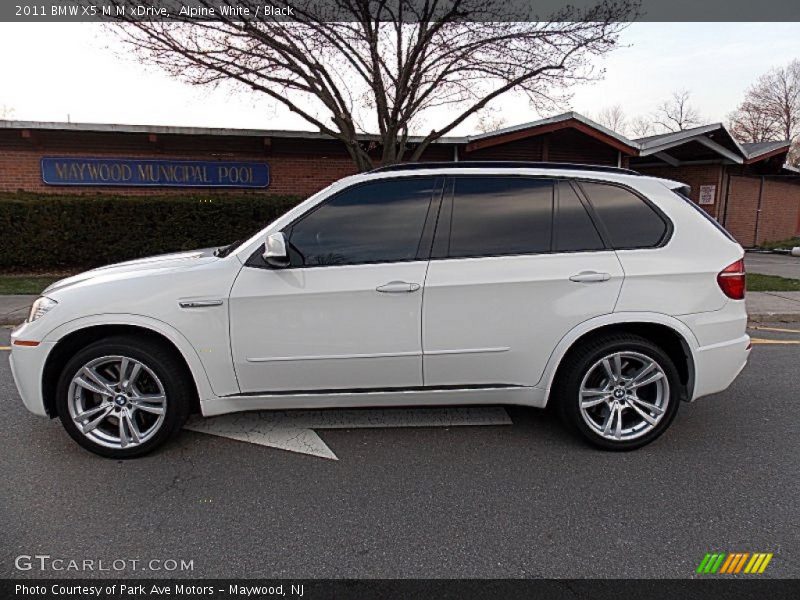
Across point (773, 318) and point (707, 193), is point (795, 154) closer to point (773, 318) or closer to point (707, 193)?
point (707, 193)

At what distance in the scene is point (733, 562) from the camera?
2107 millimetres

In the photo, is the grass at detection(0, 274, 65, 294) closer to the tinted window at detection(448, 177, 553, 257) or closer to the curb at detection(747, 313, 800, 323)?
the tinted window at detection(448, 177, 553, 257)

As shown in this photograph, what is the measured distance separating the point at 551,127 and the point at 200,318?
1142 cm

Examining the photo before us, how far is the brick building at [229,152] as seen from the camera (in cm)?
1119

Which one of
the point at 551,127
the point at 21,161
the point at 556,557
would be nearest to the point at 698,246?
the point at 556,557

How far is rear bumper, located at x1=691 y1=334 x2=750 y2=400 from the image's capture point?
9.93ft

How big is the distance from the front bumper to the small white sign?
17.7 meters

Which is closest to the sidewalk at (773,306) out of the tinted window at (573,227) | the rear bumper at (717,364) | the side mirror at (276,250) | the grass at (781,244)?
the rear bumper at (717,364)

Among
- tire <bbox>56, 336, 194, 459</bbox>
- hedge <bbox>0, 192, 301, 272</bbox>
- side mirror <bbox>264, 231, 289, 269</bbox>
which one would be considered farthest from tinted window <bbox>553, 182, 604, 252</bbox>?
hedge <bbox>0, 192, 301, 272</bbox>

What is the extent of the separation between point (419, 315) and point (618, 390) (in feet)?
4.61

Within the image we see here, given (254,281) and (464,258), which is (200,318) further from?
(464,258)

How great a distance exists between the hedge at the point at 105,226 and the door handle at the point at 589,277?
26.2 ft

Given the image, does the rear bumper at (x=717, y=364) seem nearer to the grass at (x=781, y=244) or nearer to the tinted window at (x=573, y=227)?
the tinted window at (x=573, y=227)
